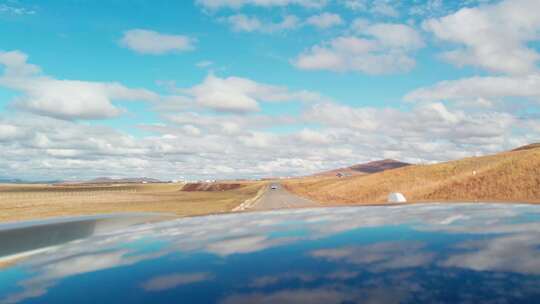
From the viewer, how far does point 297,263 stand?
455cm

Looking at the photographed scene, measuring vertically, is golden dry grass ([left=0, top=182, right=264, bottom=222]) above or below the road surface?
above

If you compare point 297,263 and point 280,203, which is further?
point 280,203

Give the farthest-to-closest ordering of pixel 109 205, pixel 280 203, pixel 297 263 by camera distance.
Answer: pixel 109 205
pixel 280 203
pixel 297 263

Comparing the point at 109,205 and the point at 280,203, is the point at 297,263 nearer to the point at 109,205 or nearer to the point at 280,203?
the point at 280,203

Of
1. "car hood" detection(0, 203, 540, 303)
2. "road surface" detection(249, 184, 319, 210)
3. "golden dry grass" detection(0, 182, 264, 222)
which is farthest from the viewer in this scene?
"road surface" detection(249, 184, 319, 210)

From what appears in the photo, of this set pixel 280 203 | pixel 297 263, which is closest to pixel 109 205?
pixel 280 203

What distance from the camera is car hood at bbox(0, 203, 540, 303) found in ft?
11.4

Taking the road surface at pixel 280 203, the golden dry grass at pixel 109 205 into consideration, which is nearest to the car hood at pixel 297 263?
the golden dry grass at pixel 109 205

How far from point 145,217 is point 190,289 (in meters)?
6.35

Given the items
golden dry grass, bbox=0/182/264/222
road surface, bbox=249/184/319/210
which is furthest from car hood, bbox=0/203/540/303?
road surface, bbox=249/184/319/210

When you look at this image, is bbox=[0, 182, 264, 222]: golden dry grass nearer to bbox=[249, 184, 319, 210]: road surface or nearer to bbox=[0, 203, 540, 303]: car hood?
bbox=[249, 184, 319, 210]: road surface

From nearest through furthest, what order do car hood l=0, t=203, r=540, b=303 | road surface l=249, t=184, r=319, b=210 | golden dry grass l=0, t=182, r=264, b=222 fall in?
car hood l=0, t=203, r=540, b=303 < golden dry grass l=0, t=182, r=264, b=222 < road surface l=249, t=184, r=319, b=210

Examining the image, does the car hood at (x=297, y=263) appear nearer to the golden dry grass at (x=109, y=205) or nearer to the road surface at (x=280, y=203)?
the golden dry grass at (x=109, y=205)

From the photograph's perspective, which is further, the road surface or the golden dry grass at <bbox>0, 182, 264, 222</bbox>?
the road surface
